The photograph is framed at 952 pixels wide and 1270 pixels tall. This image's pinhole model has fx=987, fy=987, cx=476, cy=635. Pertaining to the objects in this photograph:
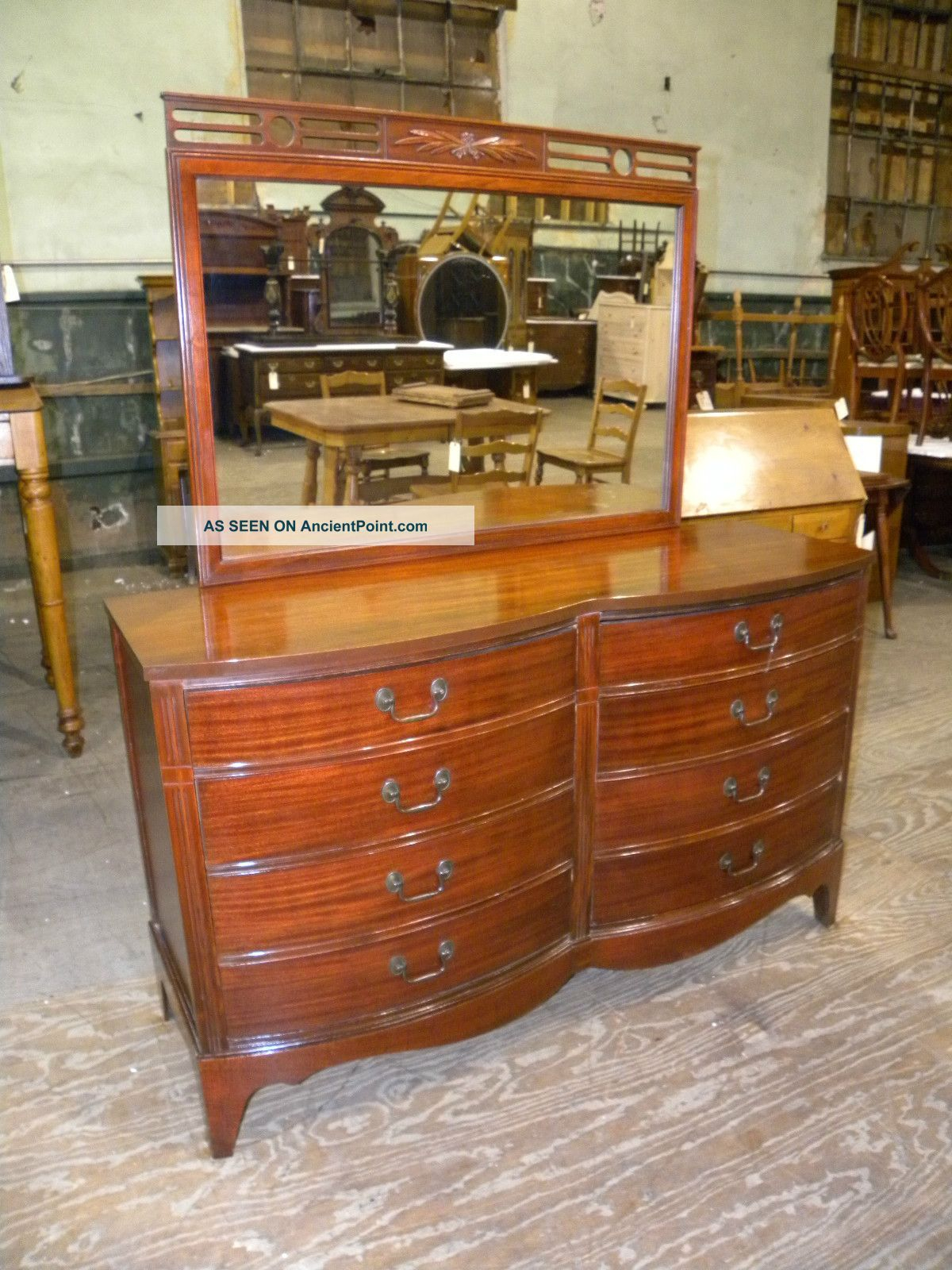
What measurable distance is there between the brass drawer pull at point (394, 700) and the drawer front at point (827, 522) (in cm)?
197

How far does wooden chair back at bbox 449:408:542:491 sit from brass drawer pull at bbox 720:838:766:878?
87 cm

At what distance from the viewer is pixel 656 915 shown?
1866 mm

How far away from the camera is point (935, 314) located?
177 inches

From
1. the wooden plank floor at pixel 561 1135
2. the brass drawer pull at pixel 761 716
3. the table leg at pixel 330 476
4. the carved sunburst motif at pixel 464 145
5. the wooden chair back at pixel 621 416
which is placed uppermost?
the carved sunburst motif at pixel 464 145

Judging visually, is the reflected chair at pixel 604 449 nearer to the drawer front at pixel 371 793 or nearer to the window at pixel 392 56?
the drawer front at pixel 371 793

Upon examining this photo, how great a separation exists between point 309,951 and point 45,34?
5242mm

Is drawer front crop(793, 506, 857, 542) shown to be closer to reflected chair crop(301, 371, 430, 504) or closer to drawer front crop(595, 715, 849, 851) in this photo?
drawer front crop(595, 715, 849, 851)

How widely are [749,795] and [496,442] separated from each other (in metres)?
0.88

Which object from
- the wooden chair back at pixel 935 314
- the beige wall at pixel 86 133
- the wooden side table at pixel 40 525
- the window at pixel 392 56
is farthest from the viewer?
the window at pixel 392 56

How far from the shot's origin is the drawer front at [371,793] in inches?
55.5

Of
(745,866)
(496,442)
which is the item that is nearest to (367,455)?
(496,442)

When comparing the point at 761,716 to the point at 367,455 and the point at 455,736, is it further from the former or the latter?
the point at 367,455

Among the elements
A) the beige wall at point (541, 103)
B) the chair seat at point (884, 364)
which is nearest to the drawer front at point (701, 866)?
the chair seat at point (884, 364)

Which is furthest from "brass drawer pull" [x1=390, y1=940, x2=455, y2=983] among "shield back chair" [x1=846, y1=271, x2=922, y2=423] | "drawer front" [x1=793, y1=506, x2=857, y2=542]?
"shield back chair" [x1=846, y1=271, x2=922, y2=423]
